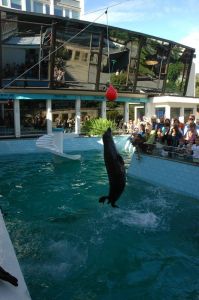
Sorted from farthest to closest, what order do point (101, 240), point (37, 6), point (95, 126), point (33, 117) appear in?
point (37, 6), point (33, 117), point (95, 126), point (101, 240)

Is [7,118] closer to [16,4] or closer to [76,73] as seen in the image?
[76,73]

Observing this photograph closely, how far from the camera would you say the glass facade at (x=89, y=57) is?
2619 cm

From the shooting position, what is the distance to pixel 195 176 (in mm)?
12594

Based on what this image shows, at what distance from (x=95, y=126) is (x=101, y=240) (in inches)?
764

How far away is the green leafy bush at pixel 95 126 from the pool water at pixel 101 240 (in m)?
12.6

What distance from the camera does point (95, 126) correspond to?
27.8 m

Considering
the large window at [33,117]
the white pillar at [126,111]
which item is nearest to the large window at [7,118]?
the large window at [33,117]

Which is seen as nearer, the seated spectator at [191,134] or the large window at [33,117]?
the seated spectator at [191,134]

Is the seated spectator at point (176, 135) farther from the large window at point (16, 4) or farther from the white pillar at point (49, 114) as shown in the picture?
the large window at point (16, 4)

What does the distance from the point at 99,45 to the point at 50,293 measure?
965 inches

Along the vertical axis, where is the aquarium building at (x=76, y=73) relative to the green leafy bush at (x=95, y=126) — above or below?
above

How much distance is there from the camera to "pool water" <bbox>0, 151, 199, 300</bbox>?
673 cm

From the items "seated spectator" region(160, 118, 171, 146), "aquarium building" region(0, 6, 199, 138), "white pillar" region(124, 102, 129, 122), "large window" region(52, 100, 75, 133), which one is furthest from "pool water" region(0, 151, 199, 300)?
"white pillar" region(124, 102, 129, 122)

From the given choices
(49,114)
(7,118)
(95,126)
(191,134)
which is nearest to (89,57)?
(49,114)
